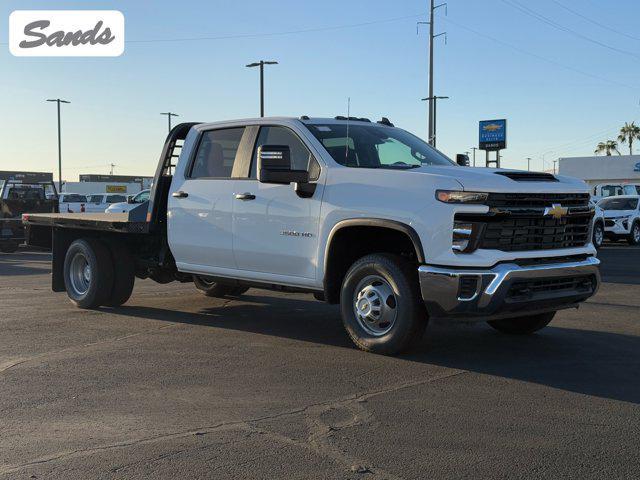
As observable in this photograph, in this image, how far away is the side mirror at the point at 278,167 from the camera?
6367 millimetres

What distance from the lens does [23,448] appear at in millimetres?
4035

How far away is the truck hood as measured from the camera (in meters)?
5.61

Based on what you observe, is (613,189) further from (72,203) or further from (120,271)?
A: (120,271)

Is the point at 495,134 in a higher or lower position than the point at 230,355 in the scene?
higher

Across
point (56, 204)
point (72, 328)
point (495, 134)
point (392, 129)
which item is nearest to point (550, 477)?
point (392, 129)

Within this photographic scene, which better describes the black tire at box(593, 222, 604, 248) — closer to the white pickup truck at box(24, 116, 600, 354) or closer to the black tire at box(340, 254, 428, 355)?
the white pickup truck at box(24, 116, 600, 354)

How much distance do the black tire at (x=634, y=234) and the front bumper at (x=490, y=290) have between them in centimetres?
1887

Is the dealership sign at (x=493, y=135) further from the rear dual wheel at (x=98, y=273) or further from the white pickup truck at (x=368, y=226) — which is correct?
the white pickup truck at (x=368, y=226)

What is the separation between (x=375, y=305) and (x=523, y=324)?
1.89 metres

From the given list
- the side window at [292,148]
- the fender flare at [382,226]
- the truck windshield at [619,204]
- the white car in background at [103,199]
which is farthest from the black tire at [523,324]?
the white car in background at [103,199]

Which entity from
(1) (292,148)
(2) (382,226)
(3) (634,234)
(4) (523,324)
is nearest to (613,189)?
(3) (634,234)

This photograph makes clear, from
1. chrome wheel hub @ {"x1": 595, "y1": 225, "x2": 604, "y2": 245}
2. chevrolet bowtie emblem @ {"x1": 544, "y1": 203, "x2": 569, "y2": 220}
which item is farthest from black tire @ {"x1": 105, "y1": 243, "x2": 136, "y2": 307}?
chrome wheel hub @ {"x1": 595, "y1": 225, "x2": 604, "y2": 245}

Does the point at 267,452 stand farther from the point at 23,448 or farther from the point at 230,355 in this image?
the point at 230,355

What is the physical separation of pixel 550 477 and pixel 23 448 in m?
2.81
